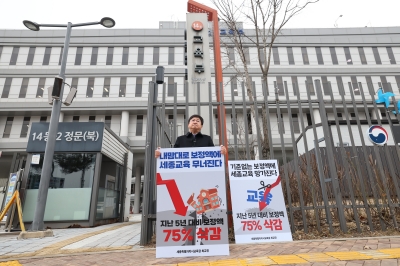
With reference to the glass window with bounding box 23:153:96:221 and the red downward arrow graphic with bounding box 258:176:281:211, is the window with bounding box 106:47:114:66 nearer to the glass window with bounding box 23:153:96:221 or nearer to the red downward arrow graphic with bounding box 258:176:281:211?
the glass window with bounding box 23:153:96:221

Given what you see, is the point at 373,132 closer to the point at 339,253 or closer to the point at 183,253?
the point at 339,253

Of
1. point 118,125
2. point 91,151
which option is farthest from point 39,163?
point 118,125

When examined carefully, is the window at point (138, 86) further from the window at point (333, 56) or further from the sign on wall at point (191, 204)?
the sign on wall at point (191, 204)

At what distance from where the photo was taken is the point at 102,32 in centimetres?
2433

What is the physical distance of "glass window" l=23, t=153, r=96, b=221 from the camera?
8.52 meters

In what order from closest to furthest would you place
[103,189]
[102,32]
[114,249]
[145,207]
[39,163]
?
[114,249], [145,207], [39,163], [103,189], [102,32]

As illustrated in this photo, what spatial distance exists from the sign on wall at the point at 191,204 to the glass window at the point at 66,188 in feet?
22.7

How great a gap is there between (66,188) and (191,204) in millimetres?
7751

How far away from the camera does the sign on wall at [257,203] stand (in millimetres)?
3410

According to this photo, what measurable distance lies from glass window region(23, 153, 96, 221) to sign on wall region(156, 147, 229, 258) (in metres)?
6.93

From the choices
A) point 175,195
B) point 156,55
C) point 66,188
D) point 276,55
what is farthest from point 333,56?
point 175,195

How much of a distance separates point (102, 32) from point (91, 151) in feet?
63.7

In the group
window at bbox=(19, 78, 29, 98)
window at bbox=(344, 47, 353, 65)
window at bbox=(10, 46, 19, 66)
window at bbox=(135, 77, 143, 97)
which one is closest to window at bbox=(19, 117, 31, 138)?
window at bbox=(19, 78, 29, 98)

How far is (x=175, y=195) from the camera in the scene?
312 centimetres
